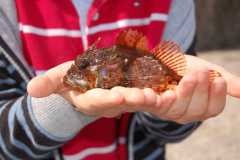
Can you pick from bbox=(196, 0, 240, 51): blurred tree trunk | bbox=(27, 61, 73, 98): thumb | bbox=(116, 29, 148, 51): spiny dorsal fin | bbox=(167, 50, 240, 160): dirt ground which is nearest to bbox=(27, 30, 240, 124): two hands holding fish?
bbox=(27, 61, 73, 98): thumb

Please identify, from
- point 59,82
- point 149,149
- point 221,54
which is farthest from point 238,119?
point 59,82

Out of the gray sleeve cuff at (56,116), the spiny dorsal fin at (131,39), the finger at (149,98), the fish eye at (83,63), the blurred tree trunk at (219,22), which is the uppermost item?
the spiny dorsal fin at (131,39)

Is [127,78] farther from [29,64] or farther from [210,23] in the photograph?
[210,23]

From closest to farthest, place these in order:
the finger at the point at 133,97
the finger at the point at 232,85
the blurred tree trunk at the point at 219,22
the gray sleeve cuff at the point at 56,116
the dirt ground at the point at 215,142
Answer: the finger at the point at 133,97
the finger at the point at 232,85
the gray sleeve cuff at the point at 56,116
the dirt ground at the point at 215,142
the blurred tree trunk at the point at 219,22

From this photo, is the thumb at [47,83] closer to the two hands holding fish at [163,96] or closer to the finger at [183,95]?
the two hands holding fish at [163,96]

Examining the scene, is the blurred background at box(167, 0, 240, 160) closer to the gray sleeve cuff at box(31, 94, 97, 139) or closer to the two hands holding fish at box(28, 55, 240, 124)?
the gray sleeve cuff at box(31, 94, 97, 139)

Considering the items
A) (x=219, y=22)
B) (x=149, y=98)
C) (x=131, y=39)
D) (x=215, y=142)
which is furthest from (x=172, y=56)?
(x=219, y=22)

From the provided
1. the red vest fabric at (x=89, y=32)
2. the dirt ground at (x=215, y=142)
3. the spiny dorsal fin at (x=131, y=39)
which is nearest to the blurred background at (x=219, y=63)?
the dirt ground at (x=215, y=142)
